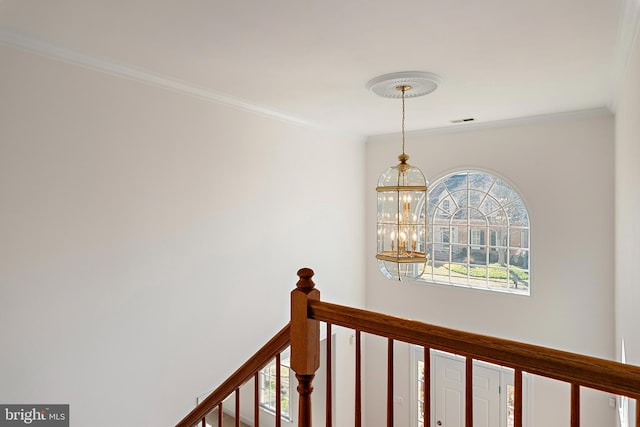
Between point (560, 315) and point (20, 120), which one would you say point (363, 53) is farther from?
point (560, 315)

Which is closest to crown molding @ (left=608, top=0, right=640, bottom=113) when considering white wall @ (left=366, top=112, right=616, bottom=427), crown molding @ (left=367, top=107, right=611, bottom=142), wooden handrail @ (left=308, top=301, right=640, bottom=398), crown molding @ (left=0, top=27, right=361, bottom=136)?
crown molding @ (left=367, top=107, right=611, bottom=142)

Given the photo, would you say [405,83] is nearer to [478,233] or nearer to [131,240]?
[131,240]

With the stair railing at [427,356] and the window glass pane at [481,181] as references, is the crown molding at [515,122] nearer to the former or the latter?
the window glass pane at [481,181]

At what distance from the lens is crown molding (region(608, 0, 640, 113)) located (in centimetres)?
177

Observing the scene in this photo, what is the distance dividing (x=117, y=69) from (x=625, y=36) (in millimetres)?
2997

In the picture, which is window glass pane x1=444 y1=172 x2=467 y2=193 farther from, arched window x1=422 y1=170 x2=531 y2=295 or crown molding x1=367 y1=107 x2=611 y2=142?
crown molding x1=367 y1=107 x2=611 y2=142

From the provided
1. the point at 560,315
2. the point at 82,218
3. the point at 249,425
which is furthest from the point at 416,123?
the point at 249,425

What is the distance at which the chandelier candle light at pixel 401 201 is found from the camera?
2.86 m

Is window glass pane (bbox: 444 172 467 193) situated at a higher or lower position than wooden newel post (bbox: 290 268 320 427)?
higher

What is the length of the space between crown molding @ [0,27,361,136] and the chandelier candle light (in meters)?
1.18

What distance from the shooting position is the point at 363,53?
7.72ft

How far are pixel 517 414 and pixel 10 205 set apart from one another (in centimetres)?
254

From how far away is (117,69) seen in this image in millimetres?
2586

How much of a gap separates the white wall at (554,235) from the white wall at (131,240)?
1874 millimetres
